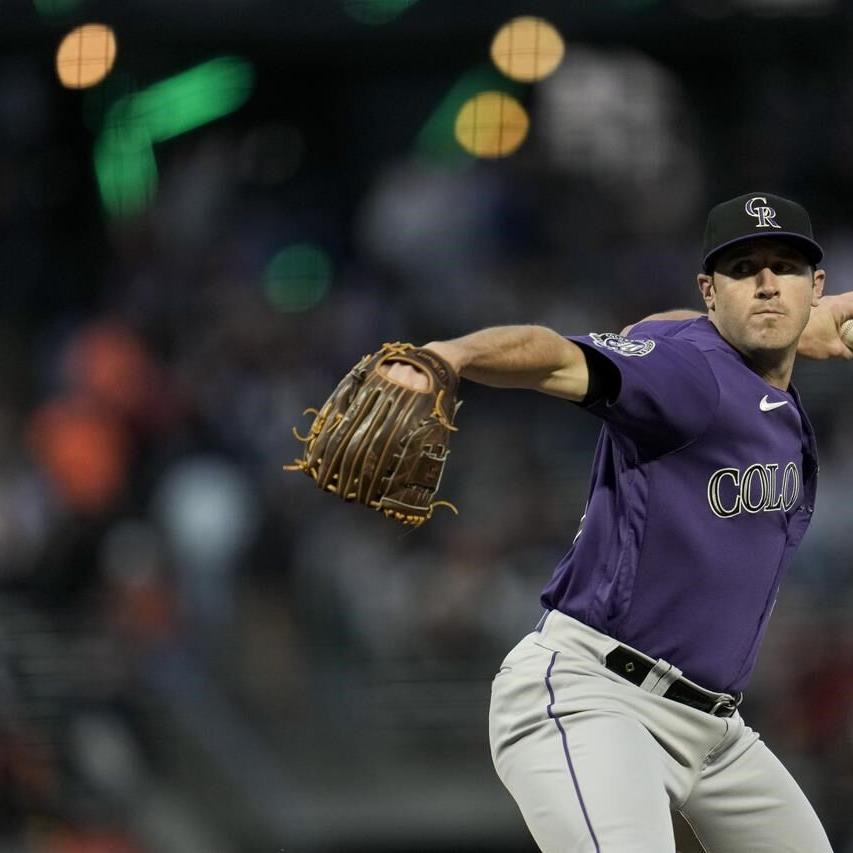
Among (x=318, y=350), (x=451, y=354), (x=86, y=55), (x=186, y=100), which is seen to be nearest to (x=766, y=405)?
(x=451, y=354)

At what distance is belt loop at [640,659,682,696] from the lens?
8.95 ft

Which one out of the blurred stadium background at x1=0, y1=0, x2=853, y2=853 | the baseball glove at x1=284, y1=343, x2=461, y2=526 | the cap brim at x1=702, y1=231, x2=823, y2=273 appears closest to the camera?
the baseball glove at x1=284, y1=343, x2=461, y2=526

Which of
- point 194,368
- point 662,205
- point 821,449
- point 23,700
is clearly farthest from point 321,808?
point 662,205

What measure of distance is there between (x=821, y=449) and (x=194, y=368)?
9.06 feet

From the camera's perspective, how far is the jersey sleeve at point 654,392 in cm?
249

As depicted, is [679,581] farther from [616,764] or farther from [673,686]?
[616,764]

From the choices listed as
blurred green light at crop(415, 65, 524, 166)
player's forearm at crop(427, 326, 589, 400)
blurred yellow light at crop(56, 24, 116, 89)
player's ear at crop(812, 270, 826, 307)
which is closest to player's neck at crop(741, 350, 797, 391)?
player's ear at crop(812, 270, 826, 307)

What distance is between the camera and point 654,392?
8.23ft

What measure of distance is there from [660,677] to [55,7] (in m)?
5.16

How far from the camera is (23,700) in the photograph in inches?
241

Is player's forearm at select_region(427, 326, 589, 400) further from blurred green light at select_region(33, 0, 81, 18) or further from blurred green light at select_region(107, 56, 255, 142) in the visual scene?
blurred green light at select_region(33, 0, 81, 18)

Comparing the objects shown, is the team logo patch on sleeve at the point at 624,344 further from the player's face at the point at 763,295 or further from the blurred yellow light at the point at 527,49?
the blurred yellow light at the point at 527,49

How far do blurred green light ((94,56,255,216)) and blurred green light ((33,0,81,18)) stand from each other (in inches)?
17.5

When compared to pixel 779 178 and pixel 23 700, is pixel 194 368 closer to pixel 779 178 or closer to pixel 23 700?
pixel 23 700
